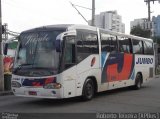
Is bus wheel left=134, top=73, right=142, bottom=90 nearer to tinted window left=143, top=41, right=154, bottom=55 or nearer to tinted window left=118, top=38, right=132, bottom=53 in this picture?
tinted window left=143, top=41, right=154, bottom=55

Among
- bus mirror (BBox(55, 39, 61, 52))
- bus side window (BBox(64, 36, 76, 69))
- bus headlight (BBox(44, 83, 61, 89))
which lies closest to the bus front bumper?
bus headlight (BBox(44, 83, 61, 89))

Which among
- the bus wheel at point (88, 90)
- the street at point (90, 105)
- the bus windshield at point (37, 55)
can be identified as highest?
the bus windshield at point (37, 55)

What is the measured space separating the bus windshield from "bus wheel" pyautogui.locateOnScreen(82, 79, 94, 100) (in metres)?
2.00

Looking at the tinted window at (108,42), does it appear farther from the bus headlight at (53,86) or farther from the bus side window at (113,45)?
the bus headlight at (53,86)

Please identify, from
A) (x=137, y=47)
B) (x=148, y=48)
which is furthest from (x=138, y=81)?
(x=148, y=48)

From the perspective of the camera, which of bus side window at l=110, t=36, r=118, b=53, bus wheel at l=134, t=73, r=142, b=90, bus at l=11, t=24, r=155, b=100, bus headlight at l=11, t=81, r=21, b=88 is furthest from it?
bus wheel at l=134, t=73, r=142, b=90

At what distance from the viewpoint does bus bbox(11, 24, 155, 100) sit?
14.1m

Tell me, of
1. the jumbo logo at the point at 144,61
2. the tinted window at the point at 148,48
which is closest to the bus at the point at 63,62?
the jumbo logo at the point at 144,61

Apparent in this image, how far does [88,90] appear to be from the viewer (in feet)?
52.2

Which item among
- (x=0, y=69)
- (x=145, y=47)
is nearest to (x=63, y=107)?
(x=0, y=69)

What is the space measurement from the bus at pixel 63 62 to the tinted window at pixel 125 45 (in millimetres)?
1170

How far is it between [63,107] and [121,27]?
187 feet

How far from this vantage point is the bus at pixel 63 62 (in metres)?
14.1

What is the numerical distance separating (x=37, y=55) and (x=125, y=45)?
21.6 ft
